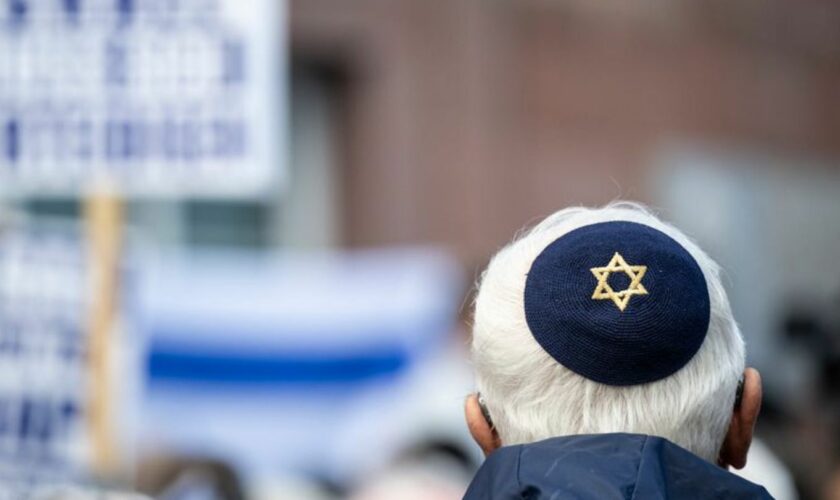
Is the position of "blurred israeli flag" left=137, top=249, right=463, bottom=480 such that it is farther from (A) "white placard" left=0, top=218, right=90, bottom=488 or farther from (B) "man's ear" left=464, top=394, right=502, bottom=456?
(B) "man's ear" left=464, top=394, right=502, bottom=456

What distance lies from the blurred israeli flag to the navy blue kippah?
4296 mm

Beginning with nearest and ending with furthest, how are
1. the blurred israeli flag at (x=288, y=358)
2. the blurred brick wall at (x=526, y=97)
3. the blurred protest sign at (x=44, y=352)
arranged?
the blurred protest sign at (x=44, y=352)
the blurred israeli flag at (x=288, y=358)
the blurred brick wall at (x=526, y=97)

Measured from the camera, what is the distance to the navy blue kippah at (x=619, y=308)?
1.73 meters

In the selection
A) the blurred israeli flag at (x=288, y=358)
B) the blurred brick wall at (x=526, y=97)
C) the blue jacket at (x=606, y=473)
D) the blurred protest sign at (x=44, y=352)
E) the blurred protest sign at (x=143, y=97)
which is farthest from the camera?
the blurred brick wall at (x=526, y=97)

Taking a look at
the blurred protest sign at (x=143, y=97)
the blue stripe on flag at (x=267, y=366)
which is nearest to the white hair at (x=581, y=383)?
the blurred protest sign at (x=143, y=97)

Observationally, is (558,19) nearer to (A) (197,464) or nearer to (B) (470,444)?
(B) (470,444)

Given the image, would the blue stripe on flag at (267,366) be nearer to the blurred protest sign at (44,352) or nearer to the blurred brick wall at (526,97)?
the blurred protest sign at (44,352)

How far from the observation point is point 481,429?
1908 millimetres

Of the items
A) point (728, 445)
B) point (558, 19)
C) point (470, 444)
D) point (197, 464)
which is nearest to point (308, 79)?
point (558, 19)

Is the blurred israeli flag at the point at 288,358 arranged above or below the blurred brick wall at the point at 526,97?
below

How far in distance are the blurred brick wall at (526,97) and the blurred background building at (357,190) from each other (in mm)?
19

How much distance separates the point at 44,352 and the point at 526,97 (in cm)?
638

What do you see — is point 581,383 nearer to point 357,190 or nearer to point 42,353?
point 42,353

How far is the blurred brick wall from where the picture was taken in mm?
10203
